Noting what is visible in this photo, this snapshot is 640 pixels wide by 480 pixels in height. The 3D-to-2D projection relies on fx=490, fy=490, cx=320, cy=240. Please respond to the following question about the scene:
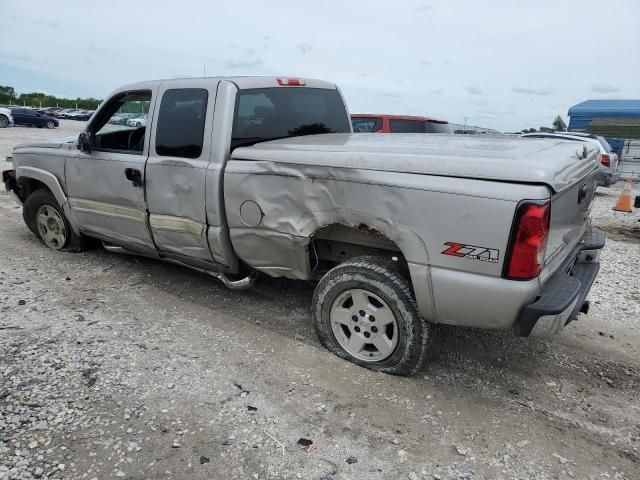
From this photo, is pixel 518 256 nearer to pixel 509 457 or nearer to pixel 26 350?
pixel 509 457

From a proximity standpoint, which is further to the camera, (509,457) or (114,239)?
(114,239)

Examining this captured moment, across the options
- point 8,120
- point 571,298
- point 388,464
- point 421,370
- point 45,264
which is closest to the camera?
point 388,464

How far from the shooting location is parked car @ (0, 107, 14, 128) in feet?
91.5

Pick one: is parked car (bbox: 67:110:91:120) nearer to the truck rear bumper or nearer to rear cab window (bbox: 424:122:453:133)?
rear cab window (bbox: 424:122:453:133)

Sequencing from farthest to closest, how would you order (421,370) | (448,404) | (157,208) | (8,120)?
(8,120), (157,208), (421,370), (448,404)

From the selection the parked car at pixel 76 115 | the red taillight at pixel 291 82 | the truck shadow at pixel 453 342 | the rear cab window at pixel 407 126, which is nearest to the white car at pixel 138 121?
the red taillight at pixel 291 82

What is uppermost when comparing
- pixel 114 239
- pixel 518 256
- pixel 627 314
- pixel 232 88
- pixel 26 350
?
pixel 232 88

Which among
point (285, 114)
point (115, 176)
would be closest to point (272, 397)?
point (285, 114)

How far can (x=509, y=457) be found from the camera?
260 centimetres

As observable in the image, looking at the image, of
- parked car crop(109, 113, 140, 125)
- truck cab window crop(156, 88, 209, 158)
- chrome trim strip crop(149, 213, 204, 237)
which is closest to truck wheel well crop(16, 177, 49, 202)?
parked car crop(109, 113, 140, 125)

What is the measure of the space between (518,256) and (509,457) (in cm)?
107

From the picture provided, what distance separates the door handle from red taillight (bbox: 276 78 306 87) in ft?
4.74

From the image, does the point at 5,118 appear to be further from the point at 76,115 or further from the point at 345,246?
the point at 345,246

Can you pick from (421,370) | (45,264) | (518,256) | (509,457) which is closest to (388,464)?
(509,457)
